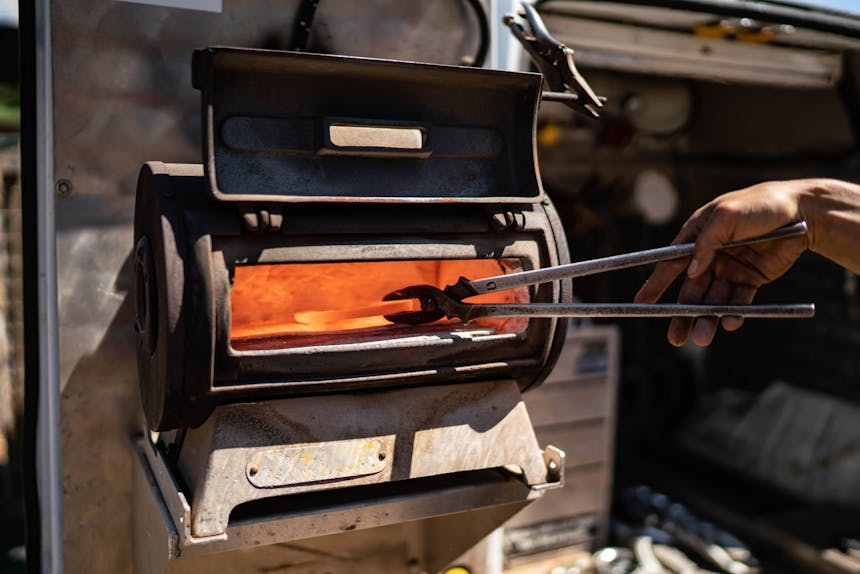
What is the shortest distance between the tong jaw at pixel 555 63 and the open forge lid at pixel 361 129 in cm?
14

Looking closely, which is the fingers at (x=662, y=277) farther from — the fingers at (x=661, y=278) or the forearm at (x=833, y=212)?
the forearm at (x=833, y=212)

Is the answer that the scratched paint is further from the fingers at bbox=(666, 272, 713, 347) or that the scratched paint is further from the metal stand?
the fingers at bbox=(666, 272, 713, 347)

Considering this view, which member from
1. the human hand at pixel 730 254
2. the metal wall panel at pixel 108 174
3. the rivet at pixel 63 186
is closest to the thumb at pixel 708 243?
the human hand at pixel 730 254

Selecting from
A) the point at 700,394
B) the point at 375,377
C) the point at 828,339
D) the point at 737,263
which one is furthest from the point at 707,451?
the point at 375,377

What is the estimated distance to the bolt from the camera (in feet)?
4.74

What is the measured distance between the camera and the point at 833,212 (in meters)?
1.37

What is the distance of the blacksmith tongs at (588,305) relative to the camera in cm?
114

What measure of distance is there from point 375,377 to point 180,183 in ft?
1.34

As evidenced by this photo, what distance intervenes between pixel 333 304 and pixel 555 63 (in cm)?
59

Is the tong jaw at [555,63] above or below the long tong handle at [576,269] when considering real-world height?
above

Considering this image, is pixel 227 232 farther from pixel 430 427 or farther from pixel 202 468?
pixel 430 427

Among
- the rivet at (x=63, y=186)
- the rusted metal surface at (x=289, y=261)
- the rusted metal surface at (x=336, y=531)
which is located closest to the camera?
the rusted metal surface at (x=289, y=261)

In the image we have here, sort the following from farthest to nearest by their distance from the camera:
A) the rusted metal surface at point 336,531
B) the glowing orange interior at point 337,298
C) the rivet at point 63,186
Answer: the rivet at point 63,186 < the glowing orange interior at point 337,298 < the rusted metal surface at point 336,531

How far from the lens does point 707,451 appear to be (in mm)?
4152
